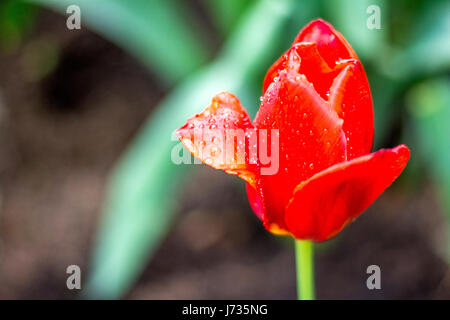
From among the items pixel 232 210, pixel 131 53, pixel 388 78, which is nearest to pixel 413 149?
pixel 388 78

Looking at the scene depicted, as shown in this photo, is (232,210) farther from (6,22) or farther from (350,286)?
(6,22)

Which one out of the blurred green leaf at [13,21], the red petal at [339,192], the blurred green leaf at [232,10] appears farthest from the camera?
the blurred green leaf at [13,21]

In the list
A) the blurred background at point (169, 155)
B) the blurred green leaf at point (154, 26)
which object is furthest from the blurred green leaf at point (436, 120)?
the blurred green leaf at point (154, 26)

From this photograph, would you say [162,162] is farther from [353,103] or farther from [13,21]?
[13,21]

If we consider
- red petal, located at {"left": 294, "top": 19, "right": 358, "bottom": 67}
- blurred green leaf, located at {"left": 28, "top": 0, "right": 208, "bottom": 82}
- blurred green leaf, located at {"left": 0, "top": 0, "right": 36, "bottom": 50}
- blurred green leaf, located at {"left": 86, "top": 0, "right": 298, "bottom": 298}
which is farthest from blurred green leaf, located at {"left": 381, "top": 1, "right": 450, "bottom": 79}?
blurred green leaf, located at {"left": 0, "top": 0, "right": 36, "bottom": 50}

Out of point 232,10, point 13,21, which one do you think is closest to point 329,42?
point 232,10

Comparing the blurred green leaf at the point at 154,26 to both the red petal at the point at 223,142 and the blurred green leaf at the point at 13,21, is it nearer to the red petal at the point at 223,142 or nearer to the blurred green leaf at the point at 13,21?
the blurred green leaf at the point at 13,21

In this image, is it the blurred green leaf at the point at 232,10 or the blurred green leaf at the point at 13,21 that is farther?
the blurred green leaf at the point at 13,21

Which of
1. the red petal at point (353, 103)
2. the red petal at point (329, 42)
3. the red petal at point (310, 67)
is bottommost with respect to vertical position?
the red petal at point (353, 103)
